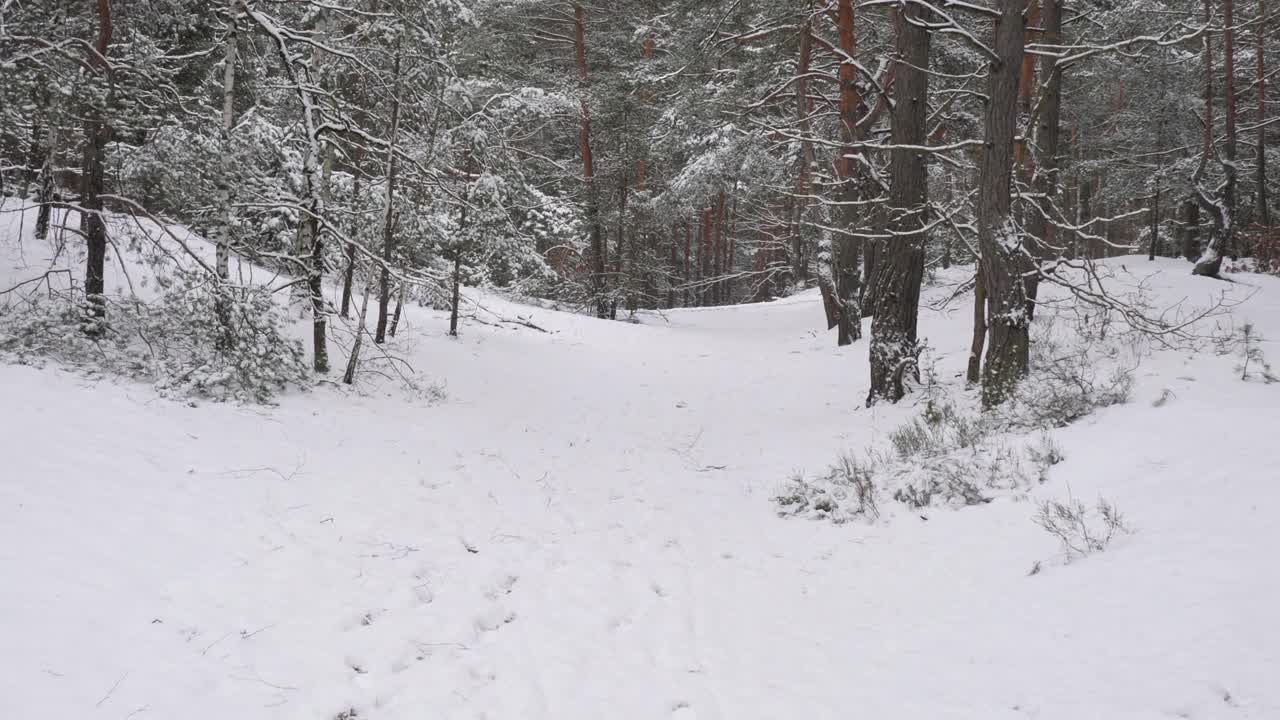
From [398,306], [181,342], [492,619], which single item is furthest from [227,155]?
[492,619]

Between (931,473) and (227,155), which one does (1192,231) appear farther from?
(227,155)

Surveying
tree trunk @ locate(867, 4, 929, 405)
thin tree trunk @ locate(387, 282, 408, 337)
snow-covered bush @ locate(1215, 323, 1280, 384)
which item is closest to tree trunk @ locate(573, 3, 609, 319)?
thin tree trunk @ locate(387, 282, 408, 337)

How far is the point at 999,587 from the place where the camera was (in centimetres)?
386

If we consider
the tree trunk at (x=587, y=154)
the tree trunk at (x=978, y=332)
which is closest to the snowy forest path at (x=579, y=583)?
the tree trunk at (x=978, y=332)

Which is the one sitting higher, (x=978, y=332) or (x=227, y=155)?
(x=227, y=155)

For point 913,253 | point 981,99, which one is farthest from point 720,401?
point 981,99

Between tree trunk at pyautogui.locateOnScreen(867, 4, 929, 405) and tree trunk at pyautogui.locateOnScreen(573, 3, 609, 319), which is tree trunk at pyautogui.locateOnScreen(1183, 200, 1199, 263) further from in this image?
tree trunk at pyautogui.locateOnScreen(573, 3, 609, 319)

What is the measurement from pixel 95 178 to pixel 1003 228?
10.6 meters

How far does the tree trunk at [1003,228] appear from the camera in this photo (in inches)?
257

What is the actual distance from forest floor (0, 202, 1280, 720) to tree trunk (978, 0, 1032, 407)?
1.23 metres

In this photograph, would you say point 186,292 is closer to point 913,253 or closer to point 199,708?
point 199,708

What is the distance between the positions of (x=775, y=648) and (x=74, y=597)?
4.06 meters

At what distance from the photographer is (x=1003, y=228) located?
668 cm

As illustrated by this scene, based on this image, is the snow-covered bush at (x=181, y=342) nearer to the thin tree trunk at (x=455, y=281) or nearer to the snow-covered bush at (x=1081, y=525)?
the thin tree trunk at (x=455, y=281)
